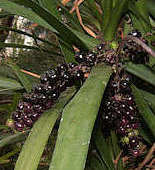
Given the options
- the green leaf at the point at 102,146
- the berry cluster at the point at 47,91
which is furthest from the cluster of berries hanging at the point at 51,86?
the green leaf at the point at 102,146

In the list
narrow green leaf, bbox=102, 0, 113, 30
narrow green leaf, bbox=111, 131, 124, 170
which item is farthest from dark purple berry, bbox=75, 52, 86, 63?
narrow green leaf, bbox=111, 131, 124, 170

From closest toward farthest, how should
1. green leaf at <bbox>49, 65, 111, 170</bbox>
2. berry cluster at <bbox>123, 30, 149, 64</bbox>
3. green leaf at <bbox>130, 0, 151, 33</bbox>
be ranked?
green leaf at <bbox>49, 65, 111, 170</bbox> → berry cluster at <bbox>123, 30, 149, 64</bbox> → green leaf at <bbox>130, 0, 151, 33</bbox>

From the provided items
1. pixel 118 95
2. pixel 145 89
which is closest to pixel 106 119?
pixel 118 95

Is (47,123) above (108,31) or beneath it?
beneath

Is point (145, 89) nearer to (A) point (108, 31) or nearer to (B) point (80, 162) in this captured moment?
(A) point (108, 31)

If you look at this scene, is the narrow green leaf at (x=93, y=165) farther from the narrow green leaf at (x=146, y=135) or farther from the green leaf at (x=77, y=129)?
the green leaf at (x=77, y=129)

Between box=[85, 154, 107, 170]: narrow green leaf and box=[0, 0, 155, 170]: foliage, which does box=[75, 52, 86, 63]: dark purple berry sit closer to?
box=[0, 0, 155, 170]: foliage
